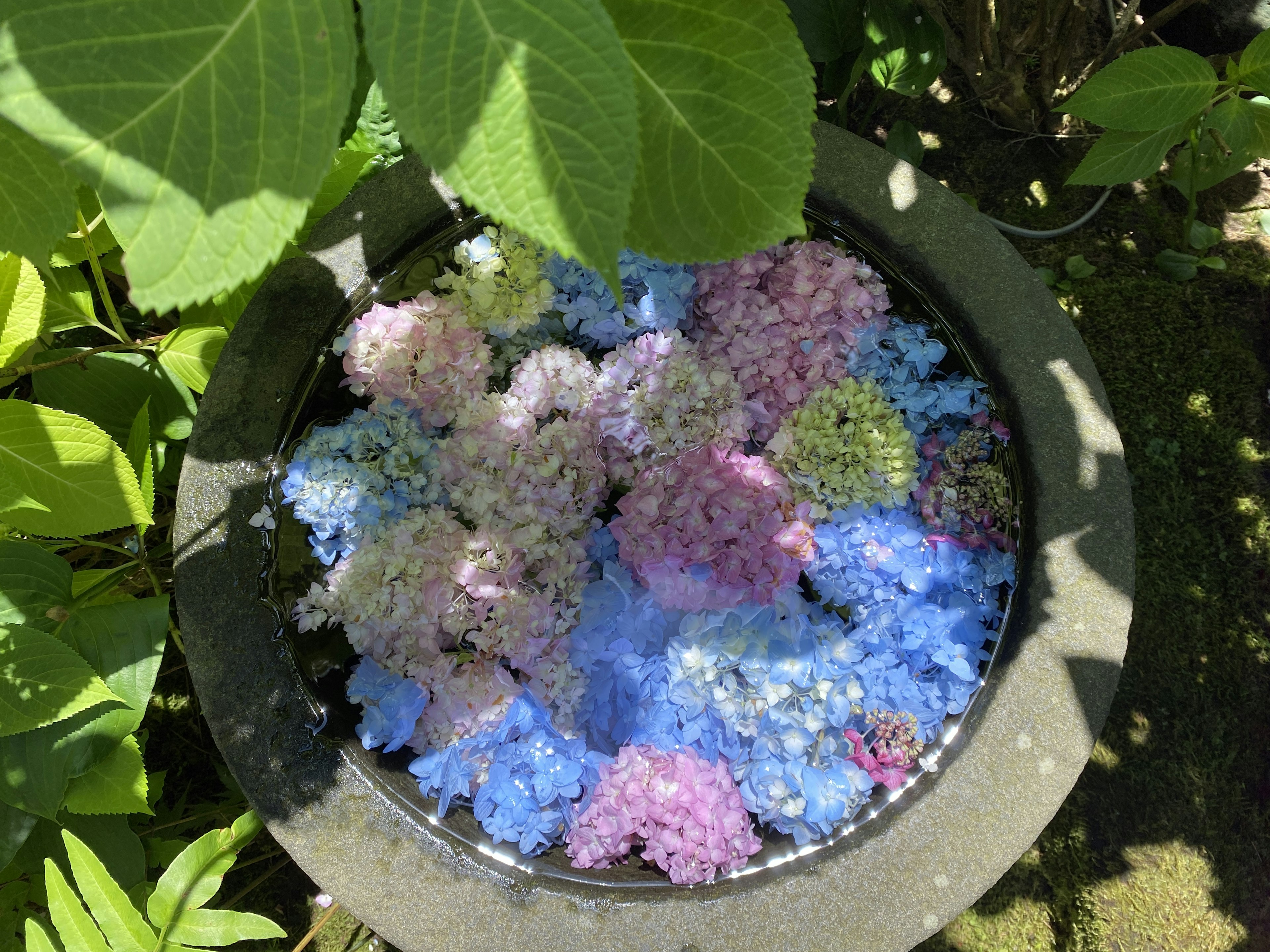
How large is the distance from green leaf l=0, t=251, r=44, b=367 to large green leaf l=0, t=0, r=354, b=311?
1078mm

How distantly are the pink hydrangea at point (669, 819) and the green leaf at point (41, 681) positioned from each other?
852 millimetres

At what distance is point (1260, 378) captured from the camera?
231 cm

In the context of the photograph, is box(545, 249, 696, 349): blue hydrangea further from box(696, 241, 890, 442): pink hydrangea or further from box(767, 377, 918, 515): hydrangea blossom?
box(767, 377, 918, 515): hydrangea blossom

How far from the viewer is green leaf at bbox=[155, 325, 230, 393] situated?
5.45ft

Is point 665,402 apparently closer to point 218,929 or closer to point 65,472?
point 65,472

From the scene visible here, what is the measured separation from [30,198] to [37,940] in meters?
1.24

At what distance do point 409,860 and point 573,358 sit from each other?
939 millimetres

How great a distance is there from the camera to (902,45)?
1.83 meters

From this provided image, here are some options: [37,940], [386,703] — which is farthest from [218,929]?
[386,703]

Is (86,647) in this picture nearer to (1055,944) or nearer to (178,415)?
(178,415)

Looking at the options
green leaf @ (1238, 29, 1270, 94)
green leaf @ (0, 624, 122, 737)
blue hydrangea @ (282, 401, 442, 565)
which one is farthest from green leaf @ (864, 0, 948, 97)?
green leaf @ (0, 624, 122, 737)

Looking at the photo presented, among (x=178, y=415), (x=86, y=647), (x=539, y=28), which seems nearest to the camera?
(x=539, y=28)

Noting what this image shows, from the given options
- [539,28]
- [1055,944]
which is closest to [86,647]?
[539,28]

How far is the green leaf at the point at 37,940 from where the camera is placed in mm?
1237
